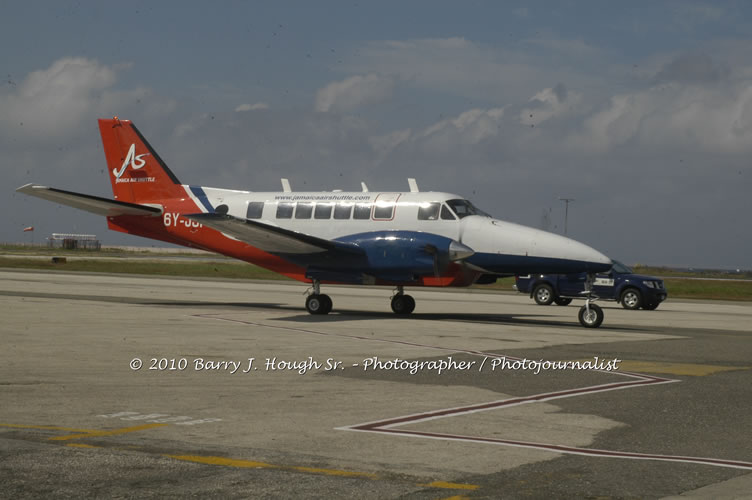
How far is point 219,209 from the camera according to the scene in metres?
27.7

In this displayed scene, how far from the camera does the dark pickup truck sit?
33.0 m

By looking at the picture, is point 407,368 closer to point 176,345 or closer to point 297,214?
point 176,345

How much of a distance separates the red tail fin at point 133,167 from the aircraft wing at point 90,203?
104 cm

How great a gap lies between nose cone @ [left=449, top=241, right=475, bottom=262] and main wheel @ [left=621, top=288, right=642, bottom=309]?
12.3m

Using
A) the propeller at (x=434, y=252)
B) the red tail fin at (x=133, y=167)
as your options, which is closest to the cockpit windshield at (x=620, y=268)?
the propeller at (x=434, y=252)

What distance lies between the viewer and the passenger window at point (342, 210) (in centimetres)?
2562

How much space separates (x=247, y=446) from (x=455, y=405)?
131 inches

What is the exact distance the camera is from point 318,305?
80.8 ft

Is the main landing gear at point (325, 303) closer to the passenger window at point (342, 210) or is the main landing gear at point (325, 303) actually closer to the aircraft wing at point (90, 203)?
the passenger window at point (342, 210)

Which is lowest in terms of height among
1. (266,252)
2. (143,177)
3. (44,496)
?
(44,496)

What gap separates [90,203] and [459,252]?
12.3 meters

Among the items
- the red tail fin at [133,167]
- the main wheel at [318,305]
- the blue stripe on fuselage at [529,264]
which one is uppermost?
the red tail fin at [133,167]

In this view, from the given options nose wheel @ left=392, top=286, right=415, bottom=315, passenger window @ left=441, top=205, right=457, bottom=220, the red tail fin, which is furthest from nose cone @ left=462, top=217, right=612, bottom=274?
the red tail fin

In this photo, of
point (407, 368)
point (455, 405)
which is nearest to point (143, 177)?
point (407, 368)
